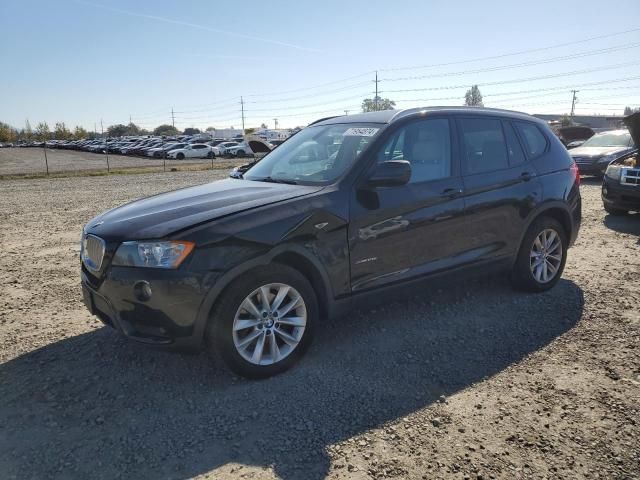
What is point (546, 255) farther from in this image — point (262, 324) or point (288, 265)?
point (262, 324)

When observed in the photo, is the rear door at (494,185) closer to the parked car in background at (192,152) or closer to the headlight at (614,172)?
the headlight at (614,172)

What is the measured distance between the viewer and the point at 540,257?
4.88 metres

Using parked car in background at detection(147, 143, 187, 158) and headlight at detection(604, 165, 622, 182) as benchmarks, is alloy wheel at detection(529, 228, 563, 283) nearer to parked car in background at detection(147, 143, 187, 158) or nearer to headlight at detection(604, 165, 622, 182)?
headlight at detection(604, 165, 622, 182)

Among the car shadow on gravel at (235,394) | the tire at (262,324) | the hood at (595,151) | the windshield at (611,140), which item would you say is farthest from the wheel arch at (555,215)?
the windshield at (611,140)

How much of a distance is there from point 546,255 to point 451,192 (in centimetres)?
156

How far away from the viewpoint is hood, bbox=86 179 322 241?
10.4 feet

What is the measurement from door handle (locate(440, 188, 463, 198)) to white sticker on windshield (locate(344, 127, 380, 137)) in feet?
2.53

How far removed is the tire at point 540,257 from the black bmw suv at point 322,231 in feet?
0.05

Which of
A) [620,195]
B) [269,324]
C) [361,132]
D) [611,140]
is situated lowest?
[269,324]

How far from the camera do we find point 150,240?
306cm

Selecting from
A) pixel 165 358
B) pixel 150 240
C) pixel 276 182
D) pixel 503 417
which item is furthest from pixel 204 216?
pixel 503 417

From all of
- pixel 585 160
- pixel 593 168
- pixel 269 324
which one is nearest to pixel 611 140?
pixel 585 160

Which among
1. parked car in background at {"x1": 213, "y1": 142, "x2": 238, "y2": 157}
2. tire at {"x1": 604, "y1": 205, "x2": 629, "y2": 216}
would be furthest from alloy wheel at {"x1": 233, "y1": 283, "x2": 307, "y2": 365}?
parked car in background at {"x1": 213, "y1": 142, "x2": 238, "y2": 157}

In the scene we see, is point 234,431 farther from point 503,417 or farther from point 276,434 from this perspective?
point 503,417
